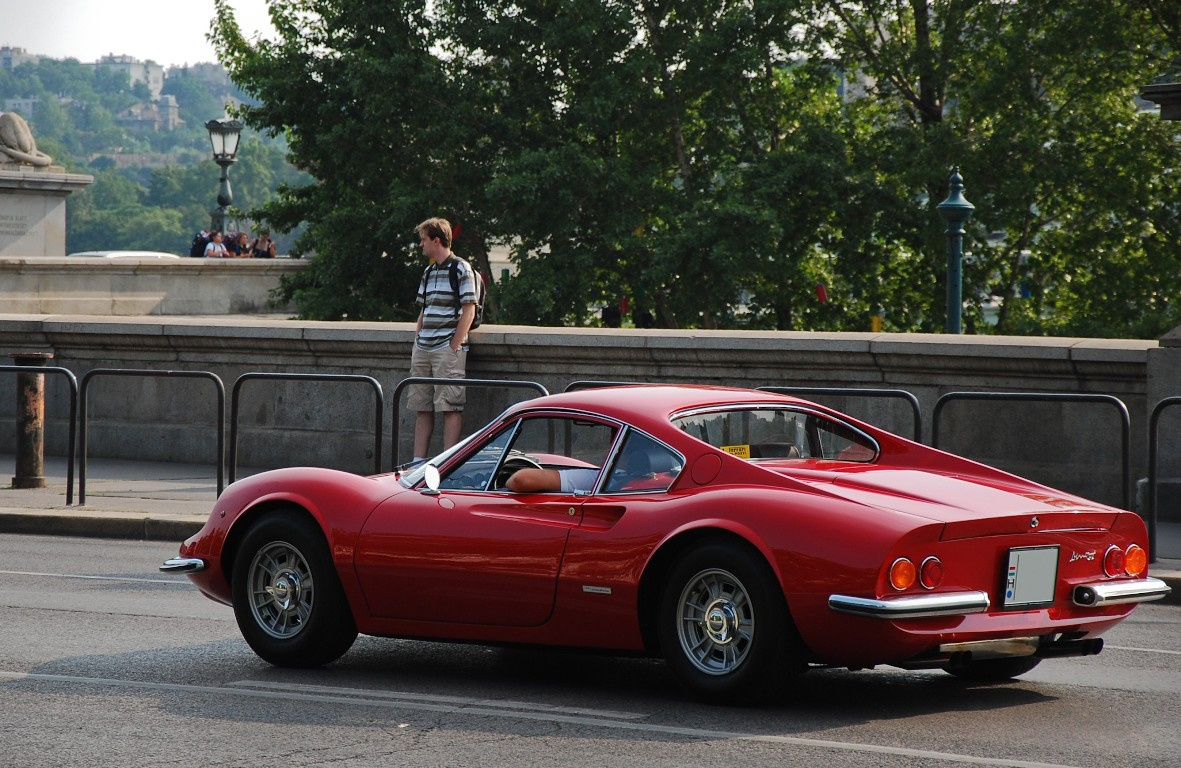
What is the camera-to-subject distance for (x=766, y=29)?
31.0m

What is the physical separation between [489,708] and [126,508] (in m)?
7.66

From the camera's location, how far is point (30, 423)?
1477 centimetres

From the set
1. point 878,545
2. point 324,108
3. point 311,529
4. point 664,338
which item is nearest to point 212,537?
point 311,529

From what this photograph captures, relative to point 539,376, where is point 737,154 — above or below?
above

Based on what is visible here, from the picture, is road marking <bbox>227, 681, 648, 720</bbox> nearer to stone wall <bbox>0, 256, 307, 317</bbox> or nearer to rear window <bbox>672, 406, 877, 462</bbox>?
rear window <bbox>672, 406, 877, 462</bbox>

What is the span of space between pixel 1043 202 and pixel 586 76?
880 cm

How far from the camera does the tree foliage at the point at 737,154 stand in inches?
1178

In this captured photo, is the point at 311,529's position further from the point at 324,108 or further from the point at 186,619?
the point at 324,108

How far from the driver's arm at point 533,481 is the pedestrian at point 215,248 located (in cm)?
3418

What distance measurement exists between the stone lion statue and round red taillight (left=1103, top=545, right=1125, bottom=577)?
29.5 m

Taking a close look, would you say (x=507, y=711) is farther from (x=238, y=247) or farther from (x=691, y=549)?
(x=238, y=247)

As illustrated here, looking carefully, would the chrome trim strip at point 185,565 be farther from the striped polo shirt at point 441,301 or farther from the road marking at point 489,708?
the striped polo shirt at point 441,301

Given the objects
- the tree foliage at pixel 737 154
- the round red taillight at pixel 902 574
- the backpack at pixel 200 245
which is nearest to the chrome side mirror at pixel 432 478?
the round red taillight at pixel 902 574

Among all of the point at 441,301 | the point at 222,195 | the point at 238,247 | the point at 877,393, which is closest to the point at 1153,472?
the point at 877,393
